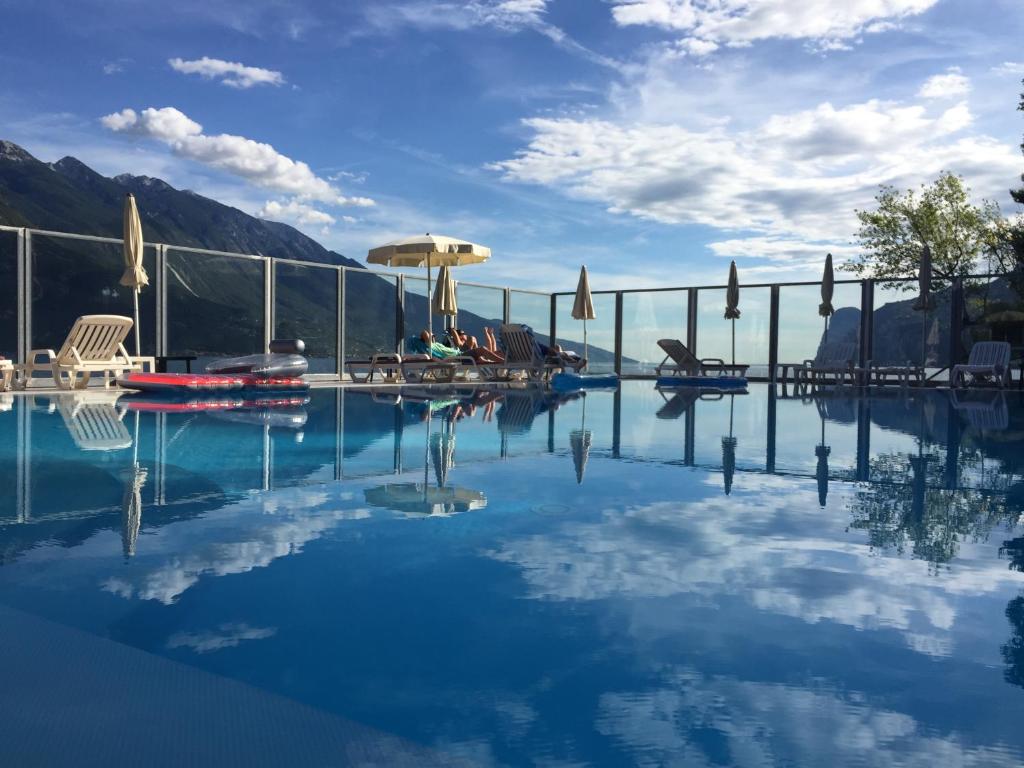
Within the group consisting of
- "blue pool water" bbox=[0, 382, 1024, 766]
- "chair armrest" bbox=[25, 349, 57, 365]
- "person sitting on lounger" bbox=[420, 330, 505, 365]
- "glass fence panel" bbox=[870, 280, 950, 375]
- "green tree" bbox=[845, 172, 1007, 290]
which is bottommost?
"blue pool water" bbox=[0, 382, 1024, 766]

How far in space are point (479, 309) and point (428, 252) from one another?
19.1 ft

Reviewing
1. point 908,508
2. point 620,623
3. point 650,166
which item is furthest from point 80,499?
point 650,166

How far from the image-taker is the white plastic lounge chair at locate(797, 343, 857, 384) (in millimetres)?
14216

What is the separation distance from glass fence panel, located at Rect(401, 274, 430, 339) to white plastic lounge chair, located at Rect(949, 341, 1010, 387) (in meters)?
9.48

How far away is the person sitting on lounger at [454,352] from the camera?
41.8 feet

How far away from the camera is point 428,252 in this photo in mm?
12211

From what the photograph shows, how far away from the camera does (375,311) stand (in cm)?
1839

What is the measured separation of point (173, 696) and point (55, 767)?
0.26 meters

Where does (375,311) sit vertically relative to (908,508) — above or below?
above

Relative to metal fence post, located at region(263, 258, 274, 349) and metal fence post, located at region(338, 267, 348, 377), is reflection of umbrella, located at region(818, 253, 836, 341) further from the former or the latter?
metal fence post, located at region(263, 258, 274, 349)

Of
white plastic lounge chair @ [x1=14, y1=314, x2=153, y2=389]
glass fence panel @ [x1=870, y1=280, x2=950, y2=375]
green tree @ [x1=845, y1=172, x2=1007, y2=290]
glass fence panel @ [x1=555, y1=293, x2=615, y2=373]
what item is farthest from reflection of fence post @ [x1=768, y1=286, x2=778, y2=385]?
white plastic lounge chair @ [x1=14, y1=314, x2=153, y2=389]

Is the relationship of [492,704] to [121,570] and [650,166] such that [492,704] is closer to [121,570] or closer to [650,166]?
[121,570]

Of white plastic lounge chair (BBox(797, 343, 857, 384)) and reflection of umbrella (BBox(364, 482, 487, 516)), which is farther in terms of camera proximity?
white plastic lounge chair (BBox(797, 343, 857, 384))

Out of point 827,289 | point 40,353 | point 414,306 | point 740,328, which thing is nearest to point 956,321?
point 827,289
